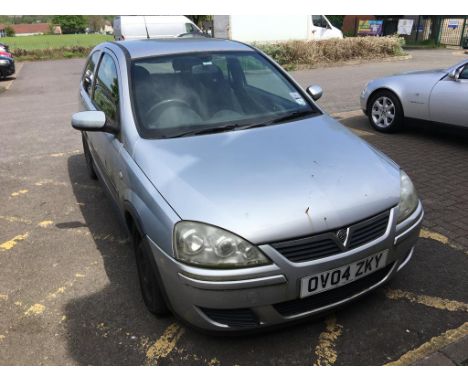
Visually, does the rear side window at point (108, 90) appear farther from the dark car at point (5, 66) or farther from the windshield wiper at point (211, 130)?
the dark car at point (5, 66)

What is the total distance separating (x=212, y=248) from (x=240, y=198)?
0.32 metres

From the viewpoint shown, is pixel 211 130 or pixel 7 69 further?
pixel 7 69

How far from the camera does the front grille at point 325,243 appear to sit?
2164 mm

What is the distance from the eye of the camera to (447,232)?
143 inches

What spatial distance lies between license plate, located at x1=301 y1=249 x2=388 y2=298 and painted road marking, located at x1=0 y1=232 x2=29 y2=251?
277 cm

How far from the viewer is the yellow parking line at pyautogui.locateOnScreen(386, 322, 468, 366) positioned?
2340 mm

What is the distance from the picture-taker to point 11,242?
382cm

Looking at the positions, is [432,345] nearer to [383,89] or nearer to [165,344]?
[165,344]

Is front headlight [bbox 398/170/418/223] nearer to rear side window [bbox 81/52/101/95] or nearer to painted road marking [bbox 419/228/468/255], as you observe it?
painted road marking [bbox 419/228/468/255]

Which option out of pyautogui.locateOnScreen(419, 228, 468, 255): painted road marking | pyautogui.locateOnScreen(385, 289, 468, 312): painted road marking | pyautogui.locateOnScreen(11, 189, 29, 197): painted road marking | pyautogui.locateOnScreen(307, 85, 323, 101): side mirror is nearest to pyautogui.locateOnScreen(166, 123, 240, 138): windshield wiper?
pyautogui.locateOnScreen(307, 85, 323, 101): side mirror

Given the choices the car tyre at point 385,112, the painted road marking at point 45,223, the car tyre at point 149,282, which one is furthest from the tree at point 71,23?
the car tyre at point 149,282

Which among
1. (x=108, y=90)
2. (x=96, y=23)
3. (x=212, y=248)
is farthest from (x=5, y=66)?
(x=96, y=23)

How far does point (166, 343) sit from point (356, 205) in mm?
1363
